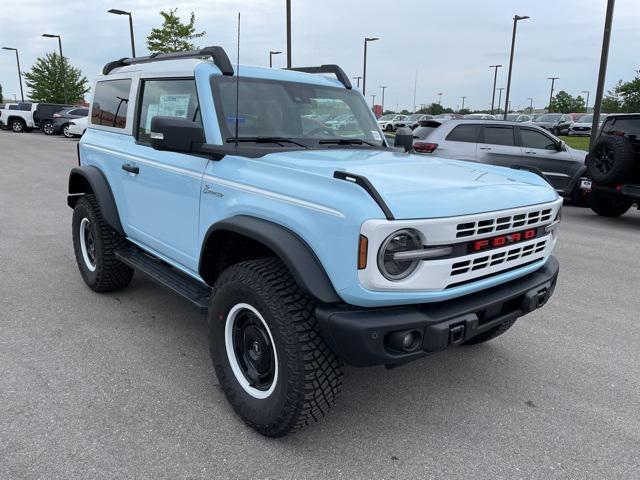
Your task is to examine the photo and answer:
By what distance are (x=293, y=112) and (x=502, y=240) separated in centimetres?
171

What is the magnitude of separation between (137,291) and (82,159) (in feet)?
4.40

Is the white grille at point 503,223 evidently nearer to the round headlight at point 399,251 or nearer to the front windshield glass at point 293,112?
the round headlight at point 399,251

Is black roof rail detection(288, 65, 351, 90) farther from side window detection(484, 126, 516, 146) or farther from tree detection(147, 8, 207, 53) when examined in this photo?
tree detection(147, 8, 207, 53)

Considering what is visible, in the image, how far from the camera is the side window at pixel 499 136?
415 inches

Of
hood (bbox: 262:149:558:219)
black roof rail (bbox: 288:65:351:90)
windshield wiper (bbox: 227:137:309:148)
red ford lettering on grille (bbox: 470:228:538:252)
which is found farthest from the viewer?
black roof rail (bbox: 288:65:351:90)

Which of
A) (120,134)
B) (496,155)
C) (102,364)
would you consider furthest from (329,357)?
(496,155)

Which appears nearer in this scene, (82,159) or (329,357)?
(329,357)

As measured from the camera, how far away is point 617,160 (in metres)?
8.34

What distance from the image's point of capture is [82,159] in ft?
16.3

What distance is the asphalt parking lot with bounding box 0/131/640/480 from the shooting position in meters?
2.57

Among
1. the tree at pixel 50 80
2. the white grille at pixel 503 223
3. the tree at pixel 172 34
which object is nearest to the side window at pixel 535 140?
the white grille at pixel 503 223

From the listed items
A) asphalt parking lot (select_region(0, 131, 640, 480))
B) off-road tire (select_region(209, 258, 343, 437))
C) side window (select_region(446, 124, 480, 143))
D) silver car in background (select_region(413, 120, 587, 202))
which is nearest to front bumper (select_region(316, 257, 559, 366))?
off-road tire (select_region(209, 258, 343, 437))

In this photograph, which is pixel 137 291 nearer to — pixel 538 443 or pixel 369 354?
pixel 369 354

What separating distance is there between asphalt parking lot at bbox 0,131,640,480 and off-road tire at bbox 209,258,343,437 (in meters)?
0.18
